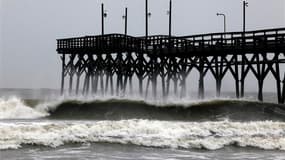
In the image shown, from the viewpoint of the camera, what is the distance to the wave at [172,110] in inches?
938

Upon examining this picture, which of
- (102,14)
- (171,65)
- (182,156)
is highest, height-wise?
(102,14)

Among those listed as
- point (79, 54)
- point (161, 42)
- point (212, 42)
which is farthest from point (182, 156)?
point (79, 54)

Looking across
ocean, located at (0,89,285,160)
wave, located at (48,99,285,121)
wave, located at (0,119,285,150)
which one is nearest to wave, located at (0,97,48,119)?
wave, located at (48,99,285,121)

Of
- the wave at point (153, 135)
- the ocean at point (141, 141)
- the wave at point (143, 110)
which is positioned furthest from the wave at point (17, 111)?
the wave at point (153, 135)

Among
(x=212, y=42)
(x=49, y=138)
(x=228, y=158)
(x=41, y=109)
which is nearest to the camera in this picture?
(x=228, y=158)

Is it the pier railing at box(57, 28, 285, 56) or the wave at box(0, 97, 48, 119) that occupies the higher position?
the pier railing at box(57, 28, 285, 56)

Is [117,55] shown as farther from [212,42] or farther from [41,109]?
[212,42]

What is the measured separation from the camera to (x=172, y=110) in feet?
87.9

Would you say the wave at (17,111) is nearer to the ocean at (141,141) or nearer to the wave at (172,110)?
the wave at (172,110)

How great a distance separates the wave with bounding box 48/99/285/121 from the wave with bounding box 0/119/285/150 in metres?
6.03

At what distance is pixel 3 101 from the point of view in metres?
32.4

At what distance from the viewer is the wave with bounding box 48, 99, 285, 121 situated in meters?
23.8

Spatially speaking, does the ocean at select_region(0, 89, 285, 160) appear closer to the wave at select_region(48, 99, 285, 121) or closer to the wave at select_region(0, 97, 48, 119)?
the wave at select_region(48, 99, 285, 121)

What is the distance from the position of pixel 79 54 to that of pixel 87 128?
2136 cm
